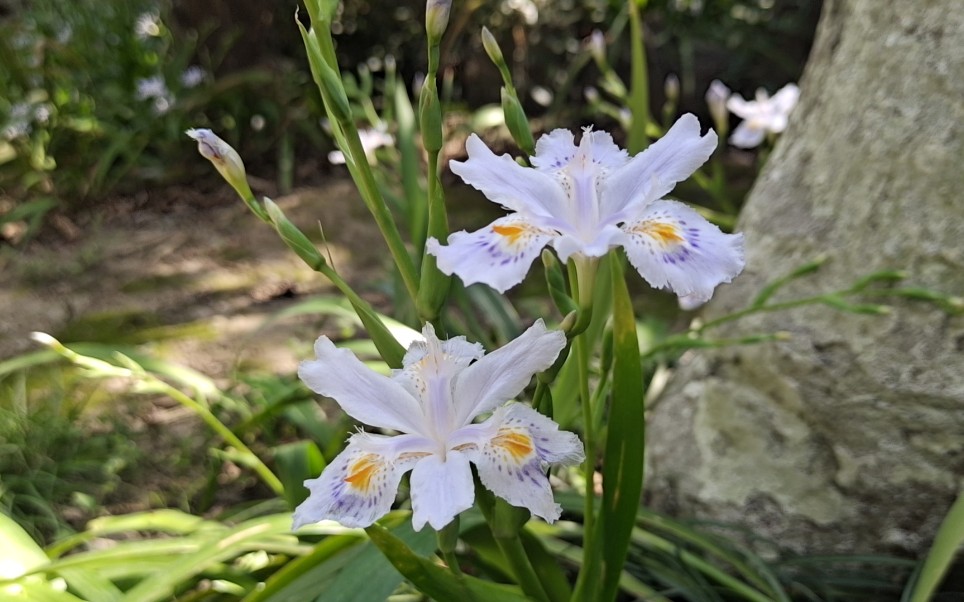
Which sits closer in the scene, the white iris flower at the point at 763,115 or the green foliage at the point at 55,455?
the green foliage at the point at 55,455

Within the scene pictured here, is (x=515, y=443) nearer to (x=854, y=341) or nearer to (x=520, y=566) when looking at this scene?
(x=520, y=566)

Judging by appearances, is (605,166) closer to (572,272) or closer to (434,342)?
(572,272)

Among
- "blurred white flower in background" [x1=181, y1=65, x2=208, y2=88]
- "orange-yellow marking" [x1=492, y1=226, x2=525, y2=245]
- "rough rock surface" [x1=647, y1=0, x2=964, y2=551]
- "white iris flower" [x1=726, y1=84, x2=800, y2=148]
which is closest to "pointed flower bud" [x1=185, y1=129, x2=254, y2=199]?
"orange-yellow marking" [x1=492, y1=226, x2=525, y2=245]

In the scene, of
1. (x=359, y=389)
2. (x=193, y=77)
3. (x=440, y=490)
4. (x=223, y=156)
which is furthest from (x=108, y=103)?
(x=440, y=490)

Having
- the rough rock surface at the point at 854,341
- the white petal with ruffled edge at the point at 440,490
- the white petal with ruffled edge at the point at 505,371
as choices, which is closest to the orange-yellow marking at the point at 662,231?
the white petal with ruffled edge at the point at 505,371

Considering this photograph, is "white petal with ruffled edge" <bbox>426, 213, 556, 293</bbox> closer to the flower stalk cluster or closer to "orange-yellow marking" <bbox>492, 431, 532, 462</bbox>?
the flower stalk cluster

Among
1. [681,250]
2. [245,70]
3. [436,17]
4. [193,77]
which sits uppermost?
[245,70]

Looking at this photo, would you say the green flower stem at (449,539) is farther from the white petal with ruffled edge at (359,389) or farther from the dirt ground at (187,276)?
the dirt ground at (187,276)
